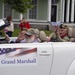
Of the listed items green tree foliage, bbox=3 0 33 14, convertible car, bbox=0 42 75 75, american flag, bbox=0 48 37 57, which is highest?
green tree foliage, bbox=3 0 33 14

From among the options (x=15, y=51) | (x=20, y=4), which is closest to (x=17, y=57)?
(x=15, y=51)

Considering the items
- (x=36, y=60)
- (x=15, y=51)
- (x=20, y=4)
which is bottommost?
(x=36, y=60)

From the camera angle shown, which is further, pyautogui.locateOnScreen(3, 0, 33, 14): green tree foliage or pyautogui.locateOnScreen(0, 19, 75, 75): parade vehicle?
pyautogui.locateOnScreen(3, 0, 33, 14): green tree foliage

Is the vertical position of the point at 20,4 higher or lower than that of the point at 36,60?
higher

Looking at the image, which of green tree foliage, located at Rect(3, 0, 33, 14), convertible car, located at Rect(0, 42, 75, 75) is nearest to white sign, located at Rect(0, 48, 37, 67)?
convertible car, located at Rect(0, 42, 75, 75)

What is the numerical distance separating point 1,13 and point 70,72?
99.1ft

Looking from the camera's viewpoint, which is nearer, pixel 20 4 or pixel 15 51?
pixel 15 51

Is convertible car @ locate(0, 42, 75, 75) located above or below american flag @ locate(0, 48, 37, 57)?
below

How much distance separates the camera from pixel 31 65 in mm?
4785

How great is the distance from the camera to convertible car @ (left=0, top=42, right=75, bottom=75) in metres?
4.79

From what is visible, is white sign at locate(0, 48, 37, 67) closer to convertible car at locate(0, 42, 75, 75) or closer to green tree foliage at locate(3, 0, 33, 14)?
convertible car at locate(0, 42, 75, 75)

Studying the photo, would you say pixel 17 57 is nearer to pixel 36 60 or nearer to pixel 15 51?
pixel 15 51

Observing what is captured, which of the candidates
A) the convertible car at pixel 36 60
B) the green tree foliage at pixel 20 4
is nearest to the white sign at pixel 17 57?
the convertible car at pixel 36 60

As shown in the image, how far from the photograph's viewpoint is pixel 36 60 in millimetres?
4797
